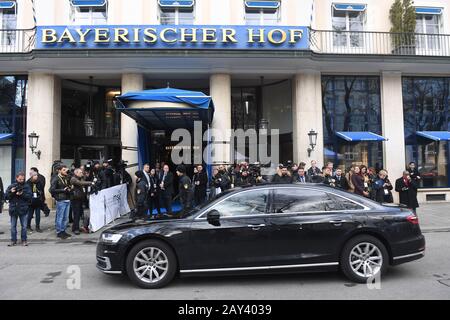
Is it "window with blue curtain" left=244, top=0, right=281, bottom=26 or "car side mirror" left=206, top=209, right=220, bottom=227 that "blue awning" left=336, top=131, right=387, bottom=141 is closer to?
"window with blue curtain" left=244, top=0, right=281, bottom=26

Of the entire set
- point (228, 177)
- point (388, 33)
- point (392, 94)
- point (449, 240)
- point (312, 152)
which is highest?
point (388, 33)

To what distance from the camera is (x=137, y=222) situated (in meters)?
5.29

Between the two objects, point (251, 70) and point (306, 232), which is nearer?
point (306, 232)

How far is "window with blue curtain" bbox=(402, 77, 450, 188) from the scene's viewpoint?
51.6 feet

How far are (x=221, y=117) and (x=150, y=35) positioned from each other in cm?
403

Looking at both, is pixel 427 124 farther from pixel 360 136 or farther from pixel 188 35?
pixel 188 35

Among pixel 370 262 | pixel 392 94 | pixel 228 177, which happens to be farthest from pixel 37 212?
pixel 392 94

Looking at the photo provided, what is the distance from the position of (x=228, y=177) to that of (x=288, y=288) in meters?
6.69

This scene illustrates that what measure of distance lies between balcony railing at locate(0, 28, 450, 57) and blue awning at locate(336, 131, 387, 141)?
128 inches

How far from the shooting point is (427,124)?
52.0 feet

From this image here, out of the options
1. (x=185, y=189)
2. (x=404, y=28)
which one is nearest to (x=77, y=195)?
(x=185, y=189)
